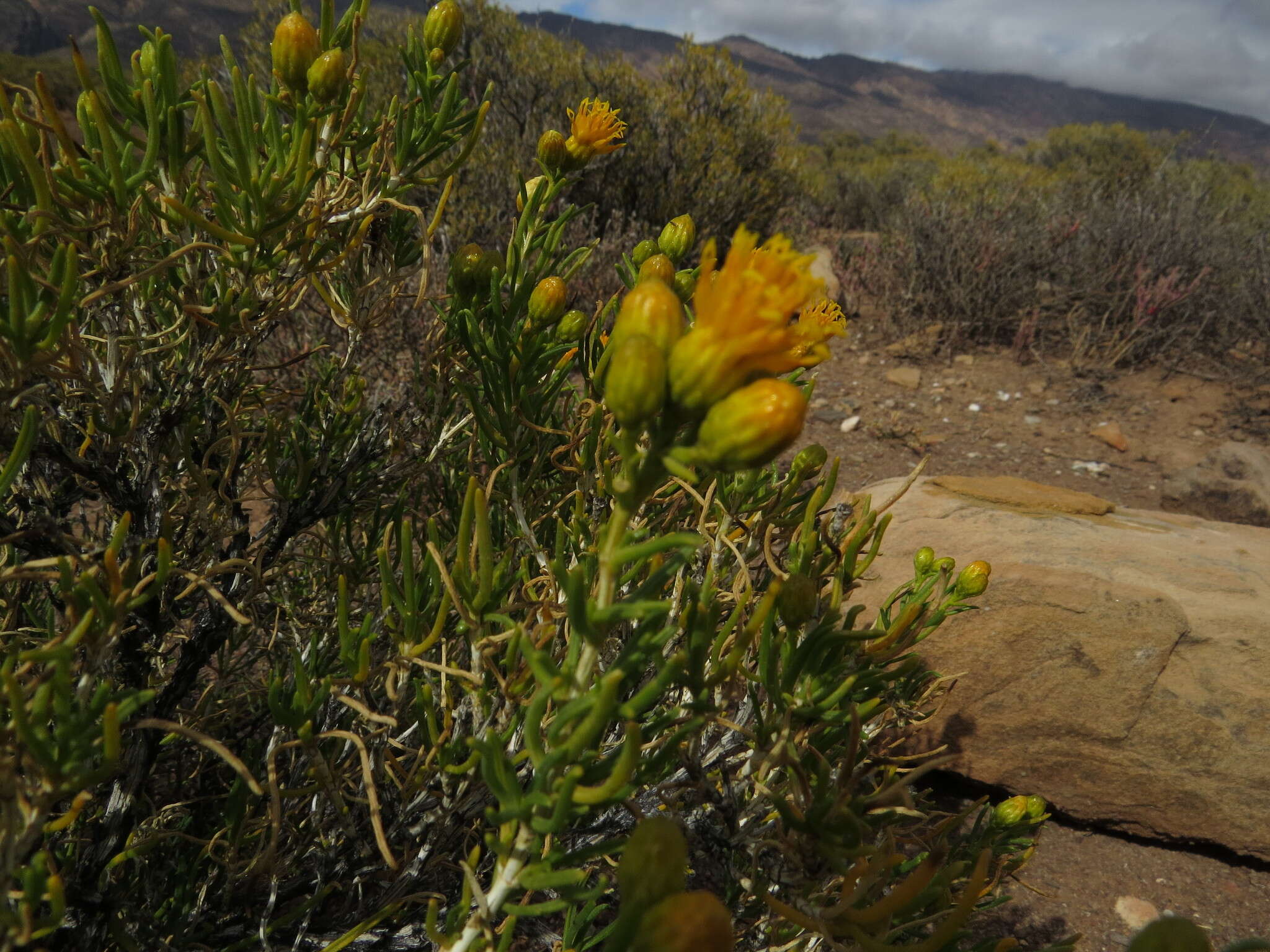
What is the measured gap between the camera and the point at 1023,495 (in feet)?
9.87

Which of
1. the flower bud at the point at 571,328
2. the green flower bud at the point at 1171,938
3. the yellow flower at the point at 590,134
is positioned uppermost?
the yellow flower at the point at 590,134

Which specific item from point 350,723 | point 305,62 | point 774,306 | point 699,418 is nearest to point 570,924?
point 350,723

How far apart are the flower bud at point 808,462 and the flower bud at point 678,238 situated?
17.0 inches

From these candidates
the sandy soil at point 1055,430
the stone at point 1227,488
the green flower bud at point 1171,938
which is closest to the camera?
the green flower bud at point 1171,938

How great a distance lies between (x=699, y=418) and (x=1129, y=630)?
2357mm

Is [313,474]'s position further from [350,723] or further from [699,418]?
[699,418]

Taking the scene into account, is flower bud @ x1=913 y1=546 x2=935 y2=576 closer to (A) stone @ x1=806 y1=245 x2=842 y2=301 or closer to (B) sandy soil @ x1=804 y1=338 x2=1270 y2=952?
(B) sandy soil @ x1=804 y1=338 x2=1270 y2=952

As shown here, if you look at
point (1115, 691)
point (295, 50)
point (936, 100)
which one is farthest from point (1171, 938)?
point (936, 100)

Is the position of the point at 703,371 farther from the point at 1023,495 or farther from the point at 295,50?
the point at 1023,495

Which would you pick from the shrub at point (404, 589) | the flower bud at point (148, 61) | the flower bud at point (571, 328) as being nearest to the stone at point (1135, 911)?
the shrub at point (404, 589)

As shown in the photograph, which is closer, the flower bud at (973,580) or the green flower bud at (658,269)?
the green flower bud at (658,269)

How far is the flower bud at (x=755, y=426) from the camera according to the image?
58 centimetres

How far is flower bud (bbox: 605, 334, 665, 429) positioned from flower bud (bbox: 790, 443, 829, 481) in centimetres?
69

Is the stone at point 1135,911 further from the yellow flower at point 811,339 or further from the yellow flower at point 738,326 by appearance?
the yellow flower at point 738,326
